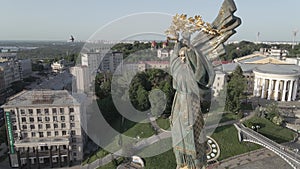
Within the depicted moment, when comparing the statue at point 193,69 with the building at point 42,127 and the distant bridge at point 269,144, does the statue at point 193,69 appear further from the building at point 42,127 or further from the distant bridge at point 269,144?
the building at point 42,127

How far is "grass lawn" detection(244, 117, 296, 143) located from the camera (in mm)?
17677

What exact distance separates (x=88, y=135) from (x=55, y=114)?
383cm

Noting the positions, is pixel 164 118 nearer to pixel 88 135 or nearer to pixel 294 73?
pixel 88 135

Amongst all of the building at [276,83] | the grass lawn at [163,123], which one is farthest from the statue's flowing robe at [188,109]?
the building at [276,83]

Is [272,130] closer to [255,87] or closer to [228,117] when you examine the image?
[228,117]

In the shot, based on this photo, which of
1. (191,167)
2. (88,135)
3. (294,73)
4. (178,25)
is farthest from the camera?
(294,73)

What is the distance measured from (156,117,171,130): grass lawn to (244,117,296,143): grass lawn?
640 centimetres

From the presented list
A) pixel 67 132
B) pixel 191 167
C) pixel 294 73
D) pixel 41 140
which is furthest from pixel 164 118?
pixel 294 73

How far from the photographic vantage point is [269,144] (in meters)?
14.7

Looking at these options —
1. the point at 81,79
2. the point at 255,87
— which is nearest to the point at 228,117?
the point at 255,87

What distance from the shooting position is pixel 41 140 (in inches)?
612

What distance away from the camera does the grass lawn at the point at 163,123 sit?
18.6 m

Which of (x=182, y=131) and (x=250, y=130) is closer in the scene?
(x=182, y=131)

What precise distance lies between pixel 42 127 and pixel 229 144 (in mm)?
13228
